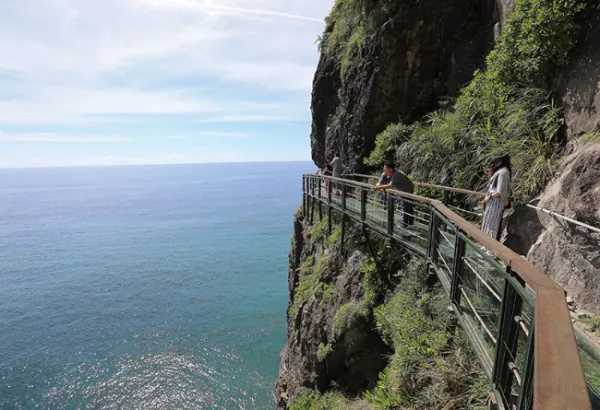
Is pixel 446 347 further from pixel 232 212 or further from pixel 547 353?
pixel 232 212

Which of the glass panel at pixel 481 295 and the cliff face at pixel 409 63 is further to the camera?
the cliff face at pixel 409 63

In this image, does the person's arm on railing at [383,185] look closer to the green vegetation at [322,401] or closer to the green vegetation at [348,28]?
the green vegetation at [322,401]

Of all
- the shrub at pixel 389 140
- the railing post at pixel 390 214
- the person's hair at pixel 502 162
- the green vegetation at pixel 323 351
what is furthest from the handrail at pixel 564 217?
the shrub at pixel 389 140

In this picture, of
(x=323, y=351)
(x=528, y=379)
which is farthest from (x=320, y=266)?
(x=528, y=379)

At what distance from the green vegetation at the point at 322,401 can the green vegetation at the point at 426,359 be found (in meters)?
A: 1.64

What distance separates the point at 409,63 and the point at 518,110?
676 centimetres

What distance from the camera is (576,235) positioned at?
14.1 feet

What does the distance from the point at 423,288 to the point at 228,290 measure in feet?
91.5

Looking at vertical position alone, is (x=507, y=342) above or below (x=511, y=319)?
below

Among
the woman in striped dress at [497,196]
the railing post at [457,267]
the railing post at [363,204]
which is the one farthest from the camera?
the railing post at [363,204]

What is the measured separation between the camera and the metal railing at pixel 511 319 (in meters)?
1.22

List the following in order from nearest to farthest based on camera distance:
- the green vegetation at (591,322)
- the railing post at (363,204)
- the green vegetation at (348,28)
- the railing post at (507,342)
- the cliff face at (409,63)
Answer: the railing post at (507,342) → the green vegetation at (591,322) → the railing post at (363,204) → the cliff face at (409,63) → the green vegetation at (348,28)

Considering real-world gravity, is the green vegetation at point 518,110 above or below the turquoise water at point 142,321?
above

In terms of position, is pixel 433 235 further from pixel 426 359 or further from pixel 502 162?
pixel 426 359
